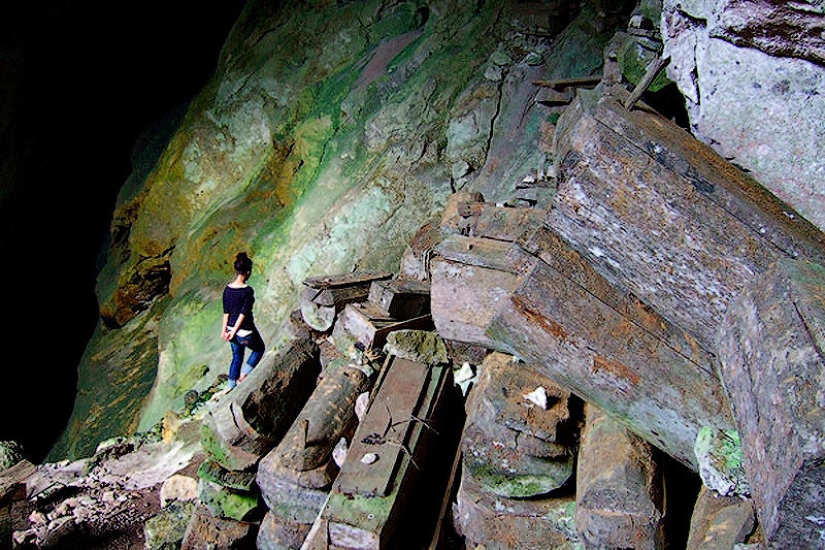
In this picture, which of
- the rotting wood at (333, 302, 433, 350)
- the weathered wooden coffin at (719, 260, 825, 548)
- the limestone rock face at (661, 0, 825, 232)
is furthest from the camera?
the rotting wood at (333, 302, 433, 350)

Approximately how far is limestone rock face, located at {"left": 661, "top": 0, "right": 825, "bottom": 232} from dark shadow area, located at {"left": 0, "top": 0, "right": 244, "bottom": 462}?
9333mm

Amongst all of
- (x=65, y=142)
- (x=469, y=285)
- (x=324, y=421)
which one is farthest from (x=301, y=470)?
(x=65, y=142)

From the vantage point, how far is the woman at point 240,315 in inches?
205

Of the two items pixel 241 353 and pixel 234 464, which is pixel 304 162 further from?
pixel 234 464

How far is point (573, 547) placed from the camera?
275 centimetres

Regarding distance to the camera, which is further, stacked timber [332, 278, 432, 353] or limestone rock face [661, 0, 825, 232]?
stacked timber [332, 278, 432, 353]

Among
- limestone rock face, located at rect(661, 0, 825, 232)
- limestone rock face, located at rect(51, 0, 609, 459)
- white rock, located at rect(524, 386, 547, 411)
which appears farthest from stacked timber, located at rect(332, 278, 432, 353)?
limestone rock face, located at rect(661, 0, 825, 232)

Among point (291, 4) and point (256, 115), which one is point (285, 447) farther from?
point (291, 4)

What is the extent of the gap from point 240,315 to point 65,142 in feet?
24.8

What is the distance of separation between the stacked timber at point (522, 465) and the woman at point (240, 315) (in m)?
2.79

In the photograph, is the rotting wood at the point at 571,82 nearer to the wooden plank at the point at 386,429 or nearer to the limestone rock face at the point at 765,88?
the limestone rock face at the point at 765,88

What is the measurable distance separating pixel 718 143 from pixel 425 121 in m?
3.75

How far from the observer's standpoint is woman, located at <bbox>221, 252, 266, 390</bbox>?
17.1ft

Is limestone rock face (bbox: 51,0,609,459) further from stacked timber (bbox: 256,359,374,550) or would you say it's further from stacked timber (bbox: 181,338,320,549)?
stacked timber (bbox: 256,359,374,550)
